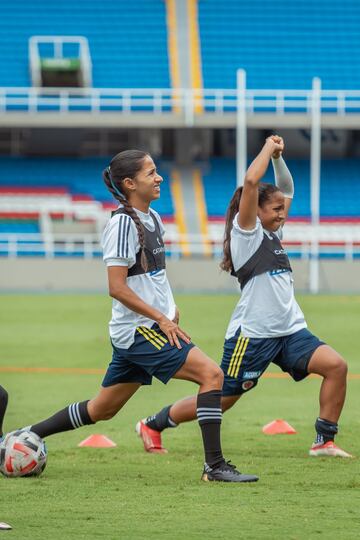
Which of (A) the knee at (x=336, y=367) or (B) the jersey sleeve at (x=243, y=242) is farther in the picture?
(A) the knee at (x=336, y=367)

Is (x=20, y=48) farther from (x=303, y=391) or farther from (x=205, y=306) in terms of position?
(x=303, y=391)

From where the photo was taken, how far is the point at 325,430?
8.89 metres

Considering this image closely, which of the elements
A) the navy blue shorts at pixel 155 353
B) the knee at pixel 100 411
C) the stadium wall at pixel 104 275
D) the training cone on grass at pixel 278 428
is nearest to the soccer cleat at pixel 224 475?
the navy blue shorts at pixel 155 353

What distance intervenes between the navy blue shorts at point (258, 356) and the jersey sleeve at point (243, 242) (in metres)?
0.53

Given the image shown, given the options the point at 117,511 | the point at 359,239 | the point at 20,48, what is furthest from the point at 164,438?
the point at 20,48

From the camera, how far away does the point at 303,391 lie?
1371 cm

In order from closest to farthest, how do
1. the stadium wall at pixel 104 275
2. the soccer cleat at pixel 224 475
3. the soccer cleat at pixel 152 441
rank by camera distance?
the soccer cleat at pixel 224 475
the soccer cleat at pixel 152 441
the stadium wall at pixel 104 275

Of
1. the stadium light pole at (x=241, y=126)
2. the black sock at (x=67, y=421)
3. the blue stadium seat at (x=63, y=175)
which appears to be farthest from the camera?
the blue stadium seat at (x=63, y=175)

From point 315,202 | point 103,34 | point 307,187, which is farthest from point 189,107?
point 315,202

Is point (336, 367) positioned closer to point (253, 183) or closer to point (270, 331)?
point (270, 331)

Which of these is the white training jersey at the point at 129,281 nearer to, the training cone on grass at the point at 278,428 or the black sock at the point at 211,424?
the black sock at the point at 211,424

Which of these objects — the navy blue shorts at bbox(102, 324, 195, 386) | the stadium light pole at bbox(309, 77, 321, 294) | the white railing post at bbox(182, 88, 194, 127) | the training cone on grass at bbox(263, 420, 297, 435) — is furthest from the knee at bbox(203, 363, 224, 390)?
the white railing post at bbox(182, 88, 194, 127)

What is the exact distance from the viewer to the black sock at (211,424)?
7.71 metres

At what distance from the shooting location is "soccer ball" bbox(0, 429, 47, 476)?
796 centimetres
